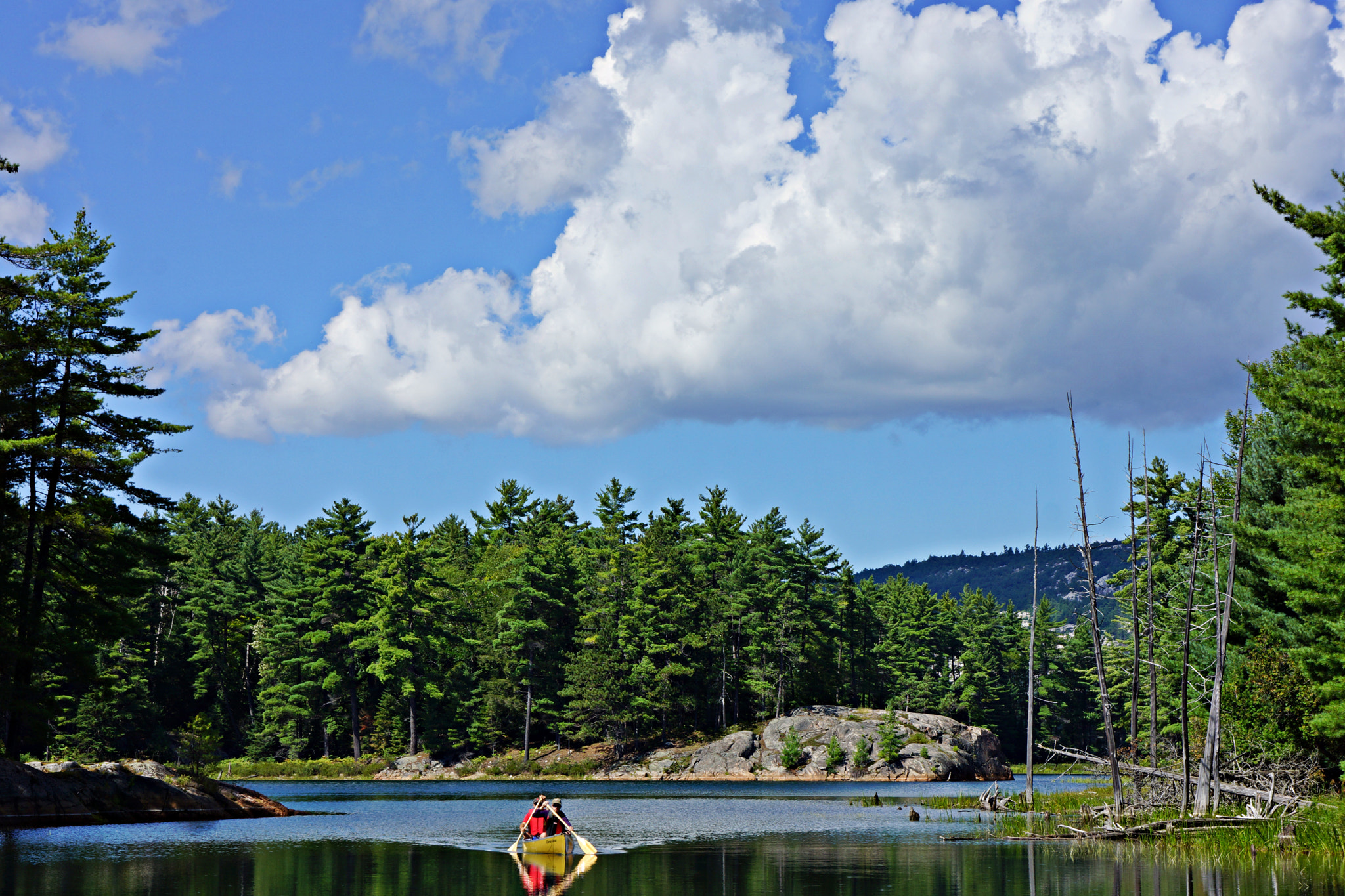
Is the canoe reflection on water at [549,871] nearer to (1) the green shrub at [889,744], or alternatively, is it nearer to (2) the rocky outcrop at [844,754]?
(2) the rocky outcrop at [844,754]

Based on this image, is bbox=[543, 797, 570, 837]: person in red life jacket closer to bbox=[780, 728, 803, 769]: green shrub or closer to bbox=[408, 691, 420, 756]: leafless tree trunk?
bbox=[780, 728, 803, 769]: green shrub

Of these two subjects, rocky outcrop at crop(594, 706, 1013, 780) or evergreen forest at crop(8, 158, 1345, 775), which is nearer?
evergreen forest at crop(8, 158, 1345, 775)

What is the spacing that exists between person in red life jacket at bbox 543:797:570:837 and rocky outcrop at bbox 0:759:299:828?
16.9m

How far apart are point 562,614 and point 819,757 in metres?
29.0

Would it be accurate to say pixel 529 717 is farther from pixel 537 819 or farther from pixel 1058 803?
Answer: pixel 537 819

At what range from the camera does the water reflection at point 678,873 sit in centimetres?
2348


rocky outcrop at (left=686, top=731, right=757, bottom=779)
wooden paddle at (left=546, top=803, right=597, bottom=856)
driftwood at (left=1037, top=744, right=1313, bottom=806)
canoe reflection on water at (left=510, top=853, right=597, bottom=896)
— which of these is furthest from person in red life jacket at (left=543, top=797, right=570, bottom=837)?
rocky outcrop at (left=686, top=731, right=757, bottom=779)

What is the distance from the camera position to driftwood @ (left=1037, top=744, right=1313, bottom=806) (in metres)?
30.8

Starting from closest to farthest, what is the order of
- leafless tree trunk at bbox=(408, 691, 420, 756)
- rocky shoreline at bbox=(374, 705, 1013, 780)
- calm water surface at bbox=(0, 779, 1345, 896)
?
calm water surface at bbox=(0, 779, 1345, 896)
rocky shoreline at bbox=(374, 705, 1013, 780)
leafless tree trunk at bbox=(408, 691, 420, 756)

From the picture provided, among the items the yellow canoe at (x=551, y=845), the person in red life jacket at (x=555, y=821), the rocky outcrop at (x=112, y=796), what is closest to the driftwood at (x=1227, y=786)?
the yellow canoe at (x=551, y=845)

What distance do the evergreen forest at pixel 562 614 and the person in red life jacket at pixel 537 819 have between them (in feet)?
61.6

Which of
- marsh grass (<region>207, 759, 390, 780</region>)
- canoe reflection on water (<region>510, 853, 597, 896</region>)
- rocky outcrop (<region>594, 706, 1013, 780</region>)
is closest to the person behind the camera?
canoe reflection on water (<region>510, 853, 597, 896</region>)

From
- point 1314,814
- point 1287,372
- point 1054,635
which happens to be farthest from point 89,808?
point 1054,635

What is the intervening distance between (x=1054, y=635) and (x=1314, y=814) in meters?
116
